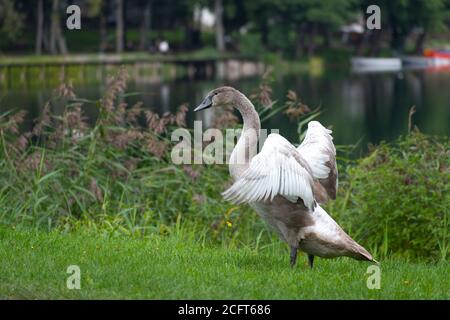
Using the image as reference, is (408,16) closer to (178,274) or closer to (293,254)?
(293,254)

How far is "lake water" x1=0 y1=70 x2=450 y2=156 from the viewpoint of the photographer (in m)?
28.7

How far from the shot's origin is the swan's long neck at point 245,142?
7.92m

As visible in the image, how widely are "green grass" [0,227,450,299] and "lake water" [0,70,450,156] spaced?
32.8 ft

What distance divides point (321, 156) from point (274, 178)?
3.93ft

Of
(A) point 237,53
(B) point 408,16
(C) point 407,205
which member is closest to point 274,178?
(C) point 407,205

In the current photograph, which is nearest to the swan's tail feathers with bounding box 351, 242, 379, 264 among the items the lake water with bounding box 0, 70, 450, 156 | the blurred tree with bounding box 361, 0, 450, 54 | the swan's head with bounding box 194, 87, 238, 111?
the swan's head with bounding box 194, 87, 238, 111

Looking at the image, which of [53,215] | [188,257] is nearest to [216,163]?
[53,215]

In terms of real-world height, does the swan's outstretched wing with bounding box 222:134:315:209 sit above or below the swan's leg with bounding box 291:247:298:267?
above

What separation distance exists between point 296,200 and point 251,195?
65cm

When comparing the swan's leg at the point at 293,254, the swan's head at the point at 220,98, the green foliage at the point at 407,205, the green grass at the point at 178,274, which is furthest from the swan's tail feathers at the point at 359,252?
the green foliage at the point at 407,205

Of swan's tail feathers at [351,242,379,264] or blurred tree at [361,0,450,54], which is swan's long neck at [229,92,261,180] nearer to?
swan's tail feathers at [351,242,379,264]

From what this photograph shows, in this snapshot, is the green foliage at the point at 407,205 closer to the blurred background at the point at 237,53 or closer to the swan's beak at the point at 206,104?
the swan's beak at the point at 206,104

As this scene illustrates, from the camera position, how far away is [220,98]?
8594mm

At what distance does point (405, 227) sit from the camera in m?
10.8
